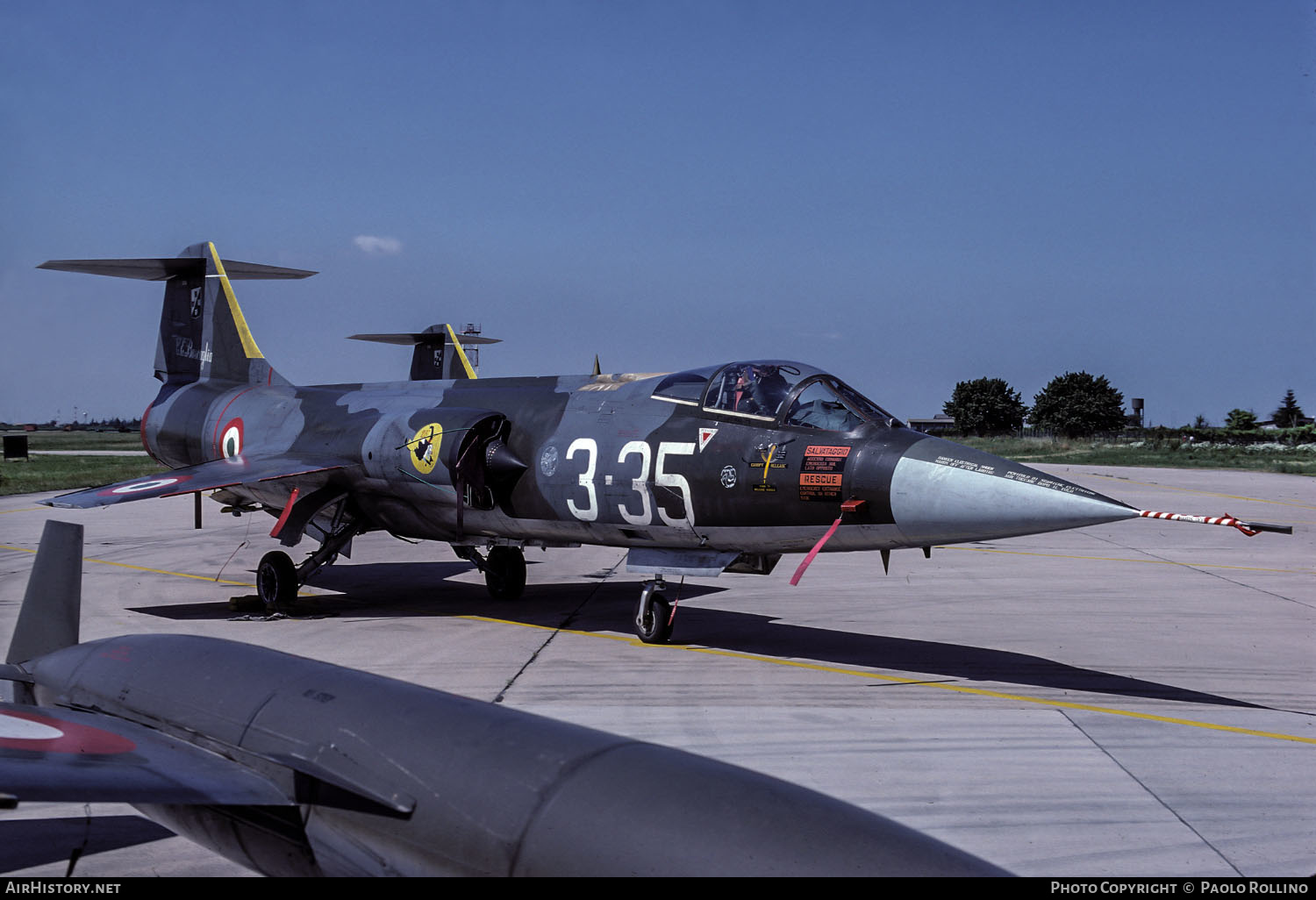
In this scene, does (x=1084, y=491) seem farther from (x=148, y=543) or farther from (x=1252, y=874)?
(x=148, y=543)

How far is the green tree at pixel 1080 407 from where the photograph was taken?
108m

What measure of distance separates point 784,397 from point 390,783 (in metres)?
6.61

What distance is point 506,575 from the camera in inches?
558

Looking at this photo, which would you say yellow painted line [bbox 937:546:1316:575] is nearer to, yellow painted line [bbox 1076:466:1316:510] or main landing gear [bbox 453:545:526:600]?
main landing gear [bbox 453:545:526:600]

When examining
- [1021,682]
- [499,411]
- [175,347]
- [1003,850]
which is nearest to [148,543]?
[175,347]

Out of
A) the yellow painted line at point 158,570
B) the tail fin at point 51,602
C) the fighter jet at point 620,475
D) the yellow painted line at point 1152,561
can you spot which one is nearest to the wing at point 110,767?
the tail fin at point 51,602

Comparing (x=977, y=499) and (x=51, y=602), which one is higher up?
(x=977, y=499)

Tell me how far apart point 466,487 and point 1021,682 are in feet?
21.2

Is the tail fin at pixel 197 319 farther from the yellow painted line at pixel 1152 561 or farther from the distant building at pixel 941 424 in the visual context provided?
the distant building at pixel 941 424

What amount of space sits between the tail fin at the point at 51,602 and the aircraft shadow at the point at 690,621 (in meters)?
6.25

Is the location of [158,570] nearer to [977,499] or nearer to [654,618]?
[654,618]

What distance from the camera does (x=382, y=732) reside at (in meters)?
4.31

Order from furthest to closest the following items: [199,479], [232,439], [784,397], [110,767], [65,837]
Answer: [232,439]
[199,479]
[784,397]
[65,837]
[110,767]

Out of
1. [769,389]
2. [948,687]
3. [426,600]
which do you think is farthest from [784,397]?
[426,600]
